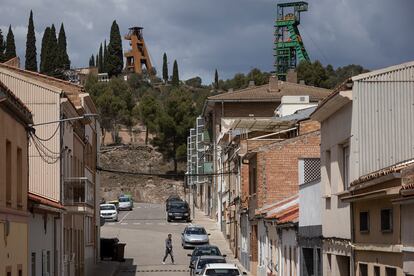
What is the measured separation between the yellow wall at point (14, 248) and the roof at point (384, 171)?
8.05 m

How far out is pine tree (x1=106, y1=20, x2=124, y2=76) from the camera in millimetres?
157625

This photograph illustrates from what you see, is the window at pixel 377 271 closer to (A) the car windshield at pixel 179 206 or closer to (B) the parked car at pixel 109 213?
(B) the parked car at pixel 109 213

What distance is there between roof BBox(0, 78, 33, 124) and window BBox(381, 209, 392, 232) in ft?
28.7

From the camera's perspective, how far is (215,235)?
67.8 metres

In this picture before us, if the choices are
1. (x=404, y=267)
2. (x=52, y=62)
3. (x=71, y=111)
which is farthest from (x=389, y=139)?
(x=52, y=62)

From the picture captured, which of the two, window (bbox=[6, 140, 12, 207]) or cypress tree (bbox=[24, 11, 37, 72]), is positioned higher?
cypress tree (bbox=[24, 11, 37, 72])

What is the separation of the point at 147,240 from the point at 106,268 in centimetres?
1357

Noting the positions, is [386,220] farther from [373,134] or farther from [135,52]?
[135,52]

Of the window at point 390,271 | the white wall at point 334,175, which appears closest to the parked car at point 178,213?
the white wall at point 334,175

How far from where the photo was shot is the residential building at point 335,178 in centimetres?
2333

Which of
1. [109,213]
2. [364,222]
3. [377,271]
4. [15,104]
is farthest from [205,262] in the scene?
[109,213]

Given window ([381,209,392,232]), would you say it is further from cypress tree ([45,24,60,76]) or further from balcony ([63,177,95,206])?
cypress tree ([45,24,60,76])

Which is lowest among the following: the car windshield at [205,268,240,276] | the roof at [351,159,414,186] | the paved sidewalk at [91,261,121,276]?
the paved sidewalk at [91,261,121,276]

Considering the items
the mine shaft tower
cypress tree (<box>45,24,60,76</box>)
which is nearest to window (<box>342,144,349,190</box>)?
cypress tree (<box>45,24,60,76</box>)
